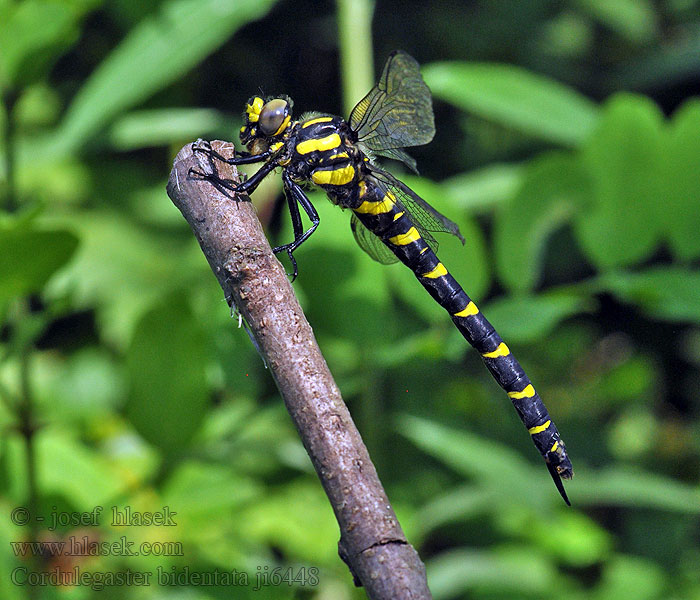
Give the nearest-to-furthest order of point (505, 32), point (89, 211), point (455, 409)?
point (455, 409), point (89, 211), point (505, 32)

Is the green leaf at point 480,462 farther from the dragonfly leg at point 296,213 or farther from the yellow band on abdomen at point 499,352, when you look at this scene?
the dragonfly leg at point 296,213

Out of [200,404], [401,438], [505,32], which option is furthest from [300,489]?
[505,32]

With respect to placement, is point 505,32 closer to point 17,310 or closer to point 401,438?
point 401,438

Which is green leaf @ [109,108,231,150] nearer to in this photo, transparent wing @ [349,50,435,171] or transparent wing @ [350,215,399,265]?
transparent wing @ [349,50,435,171]

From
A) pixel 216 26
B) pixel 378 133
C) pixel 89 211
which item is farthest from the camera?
pixel 89 211

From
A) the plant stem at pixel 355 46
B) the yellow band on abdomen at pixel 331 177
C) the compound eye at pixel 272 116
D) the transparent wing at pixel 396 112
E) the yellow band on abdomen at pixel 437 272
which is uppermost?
the plant stem at pixel 355 46

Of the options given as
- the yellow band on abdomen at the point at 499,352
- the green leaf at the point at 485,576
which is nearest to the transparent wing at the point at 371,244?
the yellow band on abdomen at the point at 499,352

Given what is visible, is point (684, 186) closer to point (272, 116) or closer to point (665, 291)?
point (665, 291)

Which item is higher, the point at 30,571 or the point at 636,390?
the point at 636,390
